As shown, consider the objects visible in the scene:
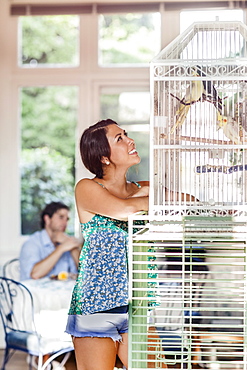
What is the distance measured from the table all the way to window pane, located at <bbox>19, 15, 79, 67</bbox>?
1.94 meters

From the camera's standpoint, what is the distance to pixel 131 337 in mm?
1699

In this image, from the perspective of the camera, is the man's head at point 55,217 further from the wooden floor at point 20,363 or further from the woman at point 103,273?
the woman at point 103,273

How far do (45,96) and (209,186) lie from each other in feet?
9.82

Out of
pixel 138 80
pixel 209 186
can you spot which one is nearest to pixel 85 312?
pixel 209 186

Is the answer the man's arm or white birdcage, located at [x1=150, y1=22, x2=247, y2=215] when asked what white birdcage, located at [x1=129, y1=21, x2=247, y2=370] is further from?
the man's arm

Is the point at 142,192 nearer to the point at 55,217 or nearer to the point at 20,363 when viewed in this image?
the point at 55,217

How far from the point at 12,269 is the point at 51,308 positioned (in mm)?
1258

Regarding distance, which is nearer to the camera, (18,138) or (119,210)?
(119,210)

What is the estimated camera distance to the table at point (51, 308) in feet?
10.9

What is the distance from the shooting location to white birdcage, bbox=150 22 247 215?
185 cm

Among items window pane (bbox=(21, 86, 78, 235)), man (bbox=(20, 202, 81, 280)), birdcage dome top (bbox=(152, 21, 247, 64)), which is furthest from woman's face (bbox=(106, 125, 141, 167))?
window pane (bbox=(21, 86, 78, 235))

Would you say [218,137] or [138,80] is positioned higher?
[138,80]

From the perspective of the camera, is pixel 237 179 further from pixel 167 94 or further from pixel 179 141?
pixel 167 94

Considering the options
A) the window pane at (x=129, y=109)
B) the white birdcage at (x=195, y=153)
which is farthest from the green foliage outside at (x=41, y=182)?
the white birdcage at (x=195, y=153)
